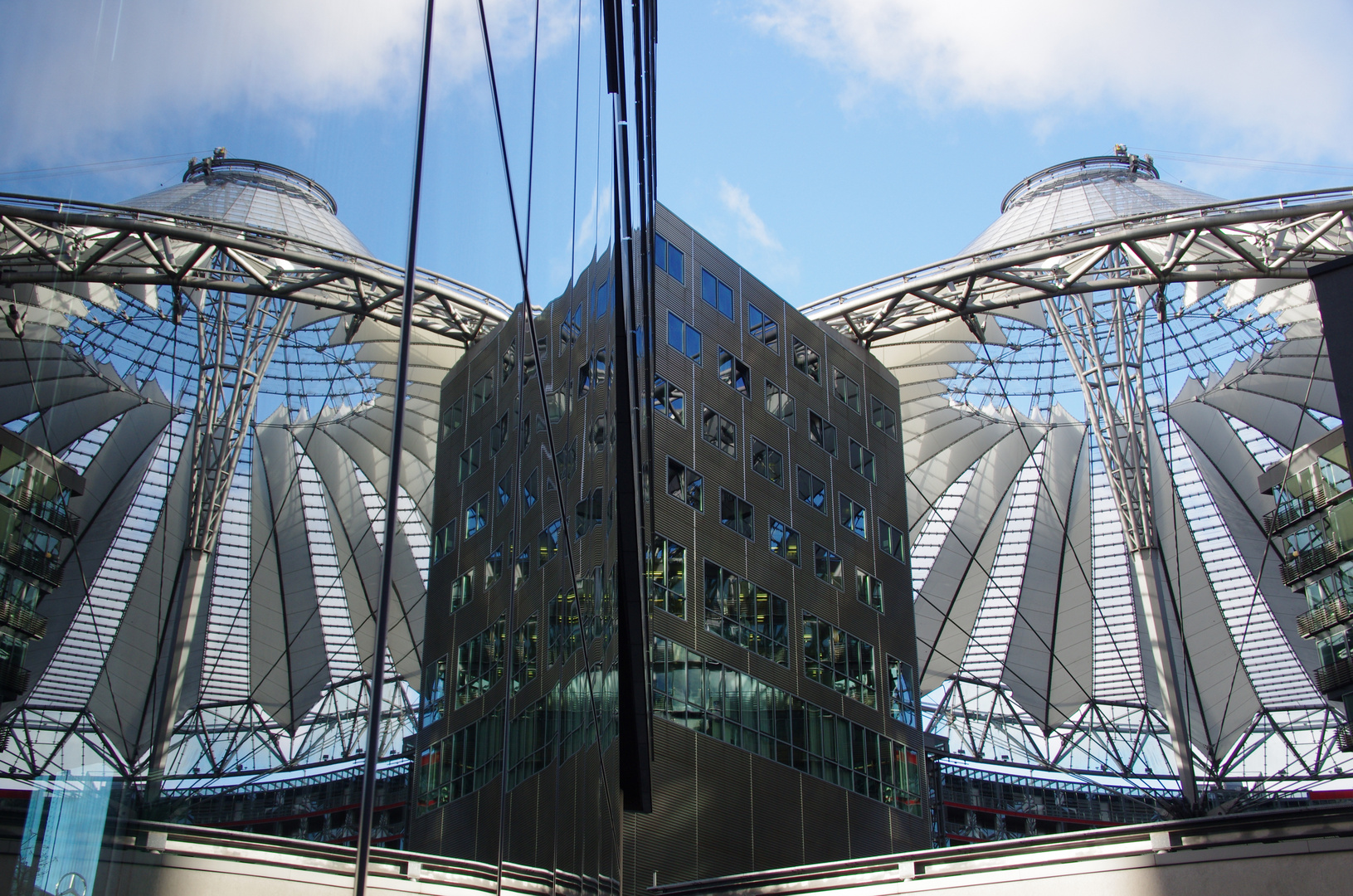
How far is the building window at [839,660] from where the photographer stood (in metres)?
34.8

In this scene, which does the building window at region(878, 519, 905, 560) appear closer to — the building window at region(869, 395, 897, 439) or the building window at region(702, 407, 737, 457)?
the building window at region(869, 395, 897, 439)

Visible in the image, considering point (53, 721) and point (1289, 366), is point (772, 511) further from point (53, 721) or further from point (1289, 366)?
point (53, 721)

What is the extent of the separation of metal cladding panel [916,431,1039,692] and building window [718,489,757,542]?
2108 centimetres

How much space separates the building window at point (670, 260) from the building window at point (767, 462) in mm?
5501

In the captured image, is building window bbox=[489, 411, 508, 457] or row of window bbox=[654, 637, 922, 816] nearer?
building window bbox=[489, 411, 508, 457]

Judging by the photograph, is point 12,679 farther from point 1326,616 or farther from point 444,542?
point 1326,616

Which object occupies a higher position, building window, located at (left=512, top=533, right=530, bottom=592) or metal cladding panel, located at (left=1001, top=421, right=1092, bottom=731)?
metal cladding panel, located at (left=1001, top=421, right=1092, bottom=731)

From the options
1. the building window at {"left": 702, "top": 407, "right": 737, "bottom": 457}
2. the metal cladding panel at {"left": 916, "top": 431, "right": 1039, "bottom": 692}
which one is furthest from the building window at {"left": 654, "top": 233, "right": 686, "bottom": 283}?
the metal cladding panel at {"left": 916, "top": 431, "right": 1039, "bottom": 692}

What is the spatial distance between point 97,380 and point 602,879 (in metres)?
9.16

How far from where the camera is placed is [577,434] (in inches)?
311

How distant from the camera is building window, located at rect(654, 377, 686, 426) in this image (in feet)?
107

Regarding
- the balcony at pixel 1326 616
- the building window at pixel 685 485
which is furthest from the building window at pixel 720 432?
the balcony at pixel 1326 616

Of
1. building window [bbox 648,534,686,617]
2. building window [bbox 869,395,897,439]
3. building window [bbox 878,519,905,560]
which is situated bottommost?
building window [bbox 648,534,686,617]

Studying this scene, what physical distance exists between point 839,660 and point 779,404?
8.35 metres
